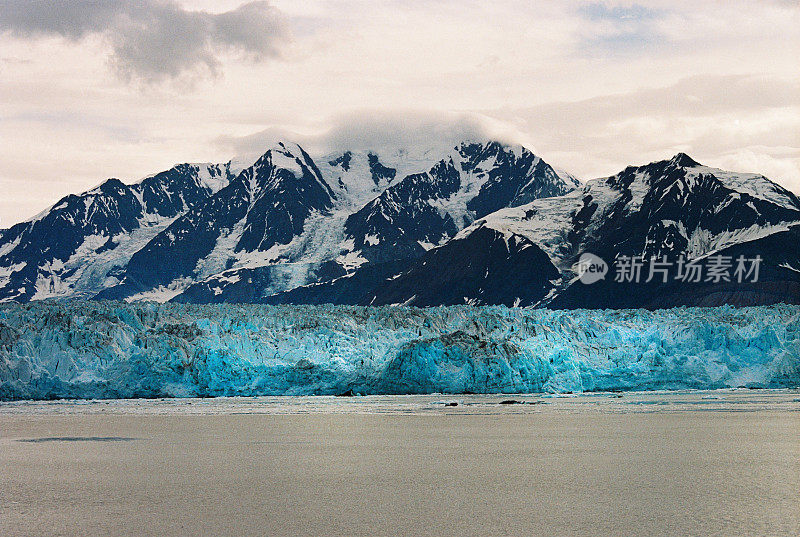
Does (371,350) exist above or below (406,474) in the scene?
above

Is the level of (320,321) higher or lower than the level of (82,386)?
higher

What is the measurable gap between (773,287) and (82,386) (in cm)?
16142

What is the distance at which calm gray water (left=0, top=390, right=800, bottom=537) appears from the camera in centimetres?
1527

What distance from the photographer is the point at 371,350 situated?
57.3m

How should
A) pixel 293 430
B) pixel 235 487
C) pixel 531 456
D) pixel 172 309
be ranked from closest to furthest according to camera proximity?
pixel 235 487, pixel 531 456, pixel 293 430, pixel 172 309

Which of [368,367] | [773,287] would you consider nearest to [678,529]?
[368,367]

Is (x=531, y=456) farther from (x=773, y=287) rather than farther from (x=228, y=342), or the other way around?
(x=773, y=287)

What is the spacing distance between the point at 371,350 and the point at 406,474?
3644cm

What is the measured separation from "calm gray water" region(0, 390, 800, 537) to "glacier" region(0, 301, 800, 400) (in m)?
14.5

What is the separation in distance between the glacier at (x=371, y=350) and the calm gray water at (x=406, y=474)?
1451cm

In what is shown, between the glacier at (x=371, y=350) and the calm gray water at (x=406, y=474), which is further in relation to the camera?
the glacier at (x=371, y=350)

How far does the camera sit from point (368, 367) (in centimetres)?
5594

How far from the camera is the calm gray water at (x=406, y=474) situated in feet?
50.1

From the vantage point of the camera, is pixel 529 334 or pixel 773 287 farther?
pixel 773 287
